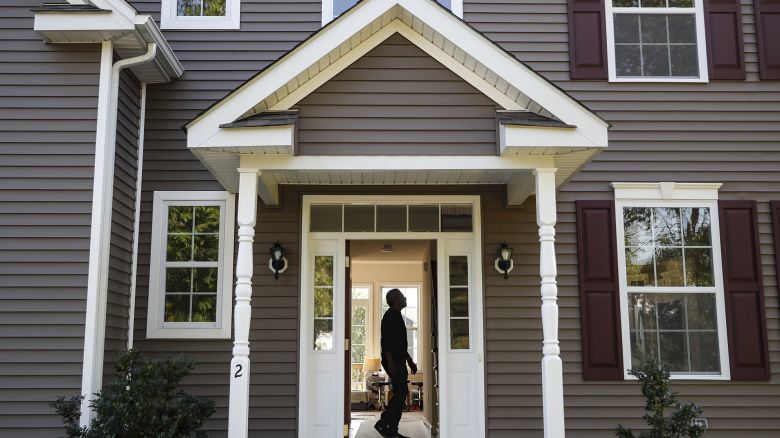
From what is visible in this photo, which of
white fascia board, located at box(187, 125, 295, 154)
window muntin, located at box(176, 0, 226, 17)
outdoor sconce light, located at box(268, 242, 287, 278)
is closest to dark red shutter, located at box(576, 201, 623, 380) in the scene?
outdoor sconce light, located at box(268, 242, 287, 278)

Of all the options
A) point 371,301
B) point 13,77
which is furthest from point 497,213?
point 371,301

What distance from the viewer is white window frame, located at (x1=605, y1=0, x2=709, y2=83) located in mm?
7270

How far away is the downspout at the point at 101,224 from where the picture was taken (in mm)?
5711

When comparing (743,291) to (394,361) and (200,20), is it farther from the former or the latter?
(200,20)

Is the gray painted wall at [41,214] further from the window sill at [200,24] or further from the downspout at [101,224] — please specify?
the window sill at [200,24]

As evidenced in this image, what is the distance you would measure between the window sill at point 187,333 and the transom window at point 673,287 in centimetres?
377

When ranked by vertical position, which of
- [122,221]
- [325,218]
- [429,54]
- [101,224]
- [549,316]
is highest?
[429,54]

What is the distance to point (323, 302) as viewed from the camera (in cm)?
707

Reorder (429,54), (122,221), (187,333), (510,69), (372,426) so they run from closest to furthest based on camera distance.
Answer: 1. (510,69)
2. (429,54)
3. (122,221)
4. (187,333)
5. (372,426)

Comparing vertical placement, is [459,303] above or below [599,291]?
below

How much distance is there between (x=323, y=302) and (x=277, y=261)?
619 millimetres

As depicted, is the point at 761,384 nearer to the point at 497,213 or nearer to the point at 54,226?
the point at 497,213

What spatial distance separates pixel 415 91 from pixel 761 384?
167 inches

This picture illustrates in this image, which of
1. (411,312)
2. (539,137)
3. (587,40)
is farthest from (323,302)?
(411,312)
